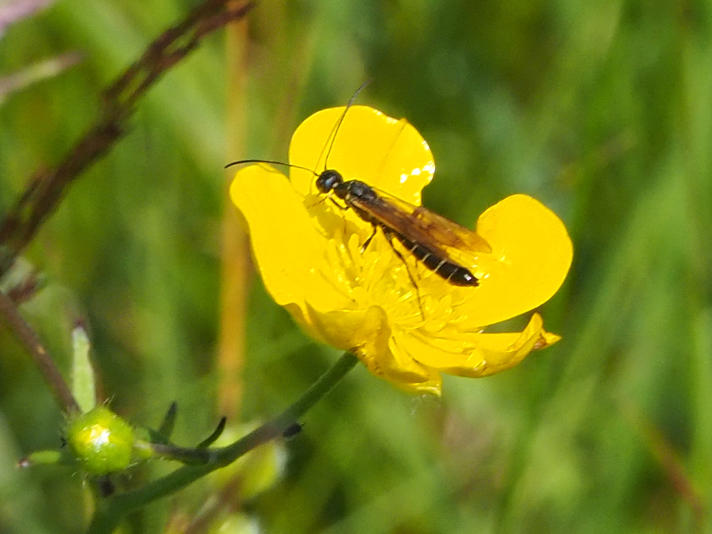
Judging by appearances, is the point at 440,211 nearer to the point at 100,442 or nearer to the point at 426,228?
the point at 426,228

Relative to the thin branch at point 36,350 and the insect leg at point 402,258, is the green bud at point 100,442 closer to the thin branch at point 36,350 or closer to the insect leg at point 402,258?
the thin branch at point 36,350

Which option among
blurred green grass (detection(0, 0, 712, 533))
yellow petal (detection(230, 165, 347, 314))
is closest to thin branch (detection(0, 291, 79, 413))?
yellow petal (detection(230, 165, 347, 314))

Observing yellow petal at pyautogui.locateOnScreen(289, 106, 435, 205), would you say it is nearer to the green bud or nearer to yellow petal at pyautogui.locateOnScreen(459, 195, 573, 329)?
yellow petal at pyautogui.locateOnScreen(459, 195, 573, 329)

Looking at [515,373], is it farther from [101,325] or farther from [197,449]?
[197,449]

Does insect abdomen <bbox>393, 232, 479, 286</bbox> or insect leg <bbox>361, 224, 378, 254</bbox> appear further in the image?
insect leg <bbox>361, 224, 378, 254</bbox>

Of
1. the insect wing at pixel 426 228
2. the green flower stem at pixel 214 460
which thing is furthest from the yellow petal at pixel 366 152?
the green flower stem at pixel 214 460

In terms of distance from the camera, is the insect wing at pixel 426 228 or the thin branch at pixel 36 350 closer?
the thin branch at pixel 36 350

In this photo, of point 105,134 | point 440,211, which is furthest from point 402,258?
point 440,211

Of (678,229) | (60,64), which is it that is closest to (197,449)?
(60,64)
